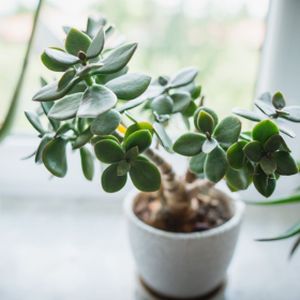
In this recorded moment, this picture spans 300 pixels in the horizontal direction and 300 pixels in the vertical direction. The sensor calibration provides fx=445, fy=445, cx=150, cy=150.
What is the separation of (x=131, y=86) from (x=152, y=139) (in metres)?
0.08

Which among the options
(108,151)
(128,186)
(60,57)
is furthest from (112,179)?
(128,186)

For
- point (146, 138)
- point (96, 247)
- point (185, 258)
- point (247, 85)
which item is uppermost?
point (146, 138)

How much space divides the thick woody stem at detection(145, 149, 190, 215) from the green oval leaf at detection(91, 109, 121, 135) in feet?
0.57

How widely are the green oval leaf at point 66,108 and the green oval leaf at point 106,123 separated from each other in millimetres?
25

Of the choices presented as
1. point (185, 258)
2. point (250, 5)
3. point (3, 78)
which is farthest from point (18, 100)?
point (250, 5)

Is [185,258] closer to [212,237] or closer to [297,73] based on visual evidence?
[212,237]

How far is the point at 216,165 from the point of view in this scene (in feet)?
1.50

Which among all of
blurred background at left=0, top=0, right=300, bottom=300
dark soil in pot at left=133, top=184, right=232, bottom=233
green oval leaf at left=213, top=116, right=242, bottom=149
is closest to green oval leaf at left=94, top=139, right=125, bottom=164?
green oval leaf at left=213, top=116, right=242, bottom=149

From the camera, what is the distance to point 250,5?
825 millimetres

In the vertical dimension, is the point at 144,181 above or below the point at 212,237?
above

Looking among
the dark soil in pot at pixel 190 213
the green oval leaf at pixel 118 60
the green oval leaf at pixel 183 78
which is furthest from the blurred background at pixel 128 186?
the green oval leaf at pixel 118 60

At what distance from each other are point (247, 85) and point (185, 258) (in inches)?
16.7

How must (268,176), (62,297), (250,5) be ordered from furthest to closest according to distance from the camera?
(250,5)
(62,297)
(268,176)

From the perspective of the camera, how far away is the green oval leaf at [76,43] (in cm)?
44
